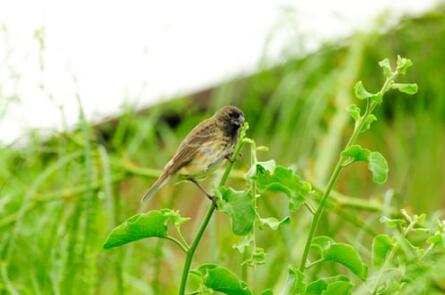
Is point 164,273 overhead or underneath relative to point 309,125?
underneath

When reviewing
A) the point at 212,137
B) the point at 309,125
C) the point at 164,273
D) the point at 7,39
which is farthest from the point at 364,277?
the point at 164,273

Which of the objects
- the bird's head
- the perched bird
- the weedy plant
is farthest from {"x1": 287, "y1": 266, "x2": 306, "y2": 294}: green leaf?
the bird's head

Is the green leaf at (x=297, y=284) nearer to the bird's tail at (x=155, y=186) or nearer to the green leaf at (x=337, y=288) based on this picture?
the green leaf at (x=337, y=288)

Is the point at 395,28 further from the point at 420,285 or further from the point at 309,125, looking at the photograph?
the point at 420,285

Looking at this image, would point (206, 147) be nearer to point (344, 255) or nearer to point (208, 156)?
point (208, 156)

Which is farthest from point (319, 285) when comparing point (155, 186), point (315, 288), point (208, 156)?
point (155, 186)
